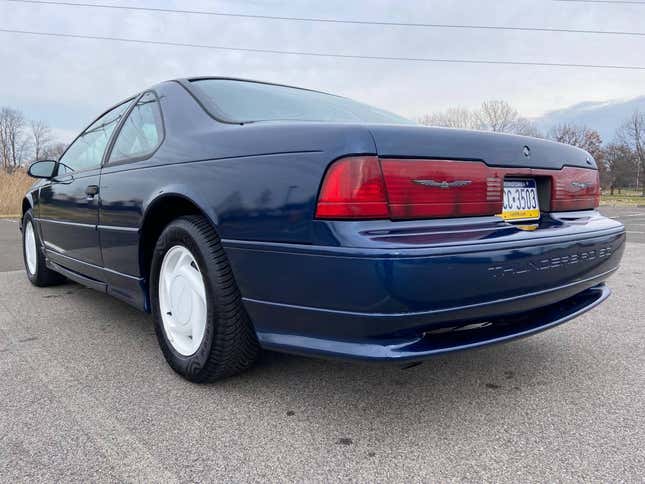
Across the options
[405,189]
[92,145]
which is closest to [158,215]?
[405,189]

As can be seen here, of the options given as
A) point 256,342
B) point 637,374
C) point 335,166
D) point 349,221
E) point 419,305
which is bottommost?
point 637,374

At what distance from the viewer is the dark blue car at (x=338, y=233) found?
57.6 inches

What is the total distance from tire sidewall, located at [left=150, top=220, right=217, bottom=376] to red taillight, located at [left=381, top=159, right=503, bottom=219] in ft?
2.66

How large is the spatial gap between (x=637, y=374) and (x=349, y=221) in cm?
169

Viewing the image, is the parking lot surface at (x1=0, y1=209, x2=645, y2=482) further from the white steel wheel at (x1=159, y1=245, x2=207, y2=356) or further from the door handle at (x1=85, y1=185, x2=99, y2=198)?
the door handle at (x1=85, y1=185, x2=99, y2=198)

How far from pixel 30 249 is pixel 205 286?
134 inches

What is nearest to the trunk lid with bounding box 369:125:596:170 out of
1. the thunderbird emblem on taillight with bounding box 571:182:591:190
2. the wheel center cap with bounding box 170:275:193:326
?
the thunderbird emblem on taillight with bounding box 571:182:591:190

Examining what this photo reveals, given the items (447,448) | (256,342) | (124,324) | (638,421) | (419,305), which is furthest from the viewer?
(124,324)

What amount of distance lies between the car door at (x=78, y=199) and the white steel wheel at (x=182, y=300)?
0.78 metres

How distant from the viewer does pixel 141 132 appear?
259 centimetres

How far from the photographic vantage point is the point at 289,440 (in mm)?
1635

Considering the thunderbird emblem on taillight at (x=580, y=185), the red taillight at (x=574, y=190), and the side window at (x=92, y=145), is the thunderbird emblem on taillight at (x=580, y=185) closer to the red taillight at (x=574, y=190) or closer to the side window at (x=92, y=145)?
the red taillight at (x=574, y=190)

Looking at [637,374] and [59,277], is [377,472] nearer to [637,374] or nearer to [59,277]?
[637,374]

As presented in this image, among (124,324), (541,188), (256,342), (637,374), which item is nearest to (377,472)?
(256,342)
